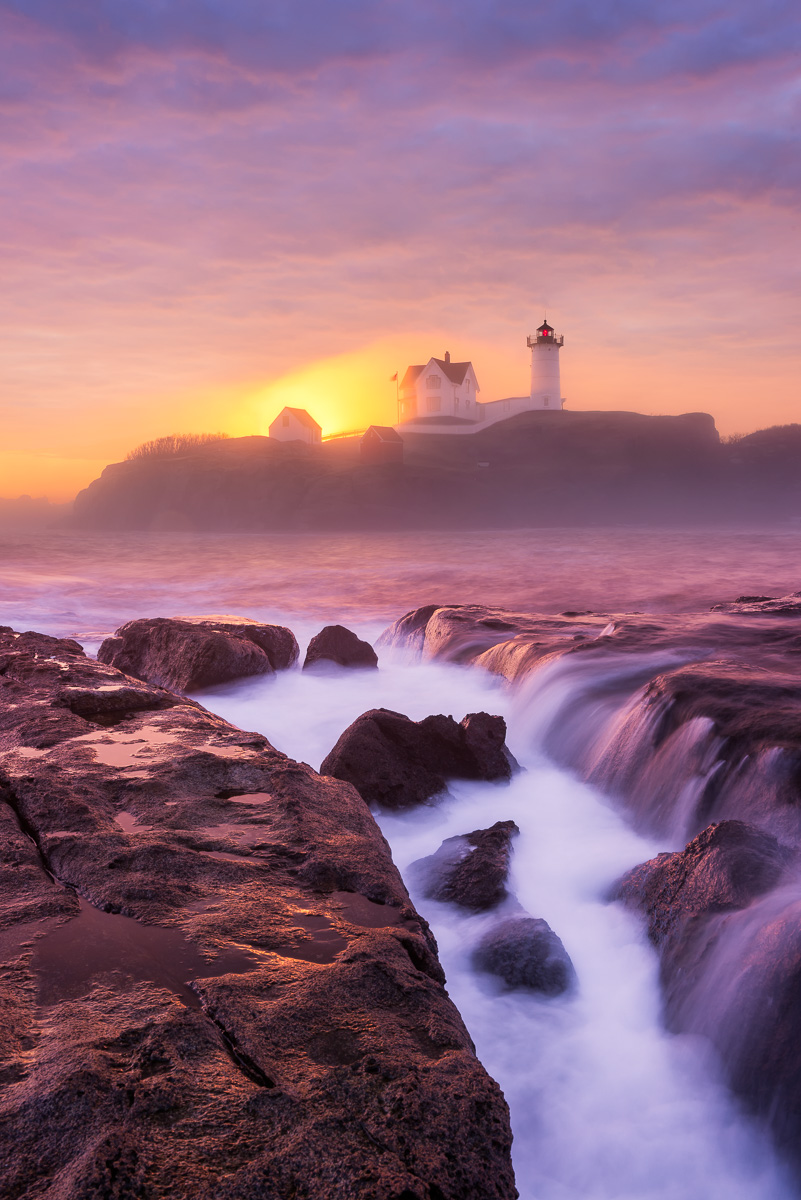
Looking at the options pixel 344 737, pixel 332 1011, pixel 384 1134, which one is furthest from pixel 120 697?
pixel 384 1134

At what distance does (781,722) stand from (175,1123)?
16.2ft

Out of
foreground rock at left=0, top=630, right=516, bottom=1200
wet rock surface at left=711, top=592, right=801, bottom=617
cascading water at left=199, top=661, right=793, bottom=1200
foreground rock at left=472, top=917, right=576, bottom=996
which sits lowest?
cascading water at left=199, top=661, right=793, bottom=1200

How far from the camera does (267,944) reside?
7.97 ft

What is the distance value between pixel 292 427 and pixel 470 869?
67.0 m

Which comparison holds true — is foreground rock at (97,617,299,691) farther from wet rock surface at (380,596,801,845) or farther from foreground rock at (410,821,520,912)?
foreground rock at (410,821,520,912)

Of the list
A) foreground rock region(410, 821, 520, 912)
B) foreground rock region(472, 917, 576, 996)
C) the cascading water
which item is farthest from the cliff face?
foreground rock region(472, 917, 576, 996)

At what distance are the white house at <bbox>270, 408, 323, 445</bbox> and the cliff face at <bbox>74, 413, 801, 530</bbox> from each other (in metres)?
1.87

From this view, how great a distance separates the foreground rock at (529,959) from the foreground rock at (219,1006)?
1044 mm

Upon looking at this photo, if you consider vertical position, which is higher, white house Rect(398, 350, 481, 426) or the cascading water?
white house Rect(398, 350, 481, 426)

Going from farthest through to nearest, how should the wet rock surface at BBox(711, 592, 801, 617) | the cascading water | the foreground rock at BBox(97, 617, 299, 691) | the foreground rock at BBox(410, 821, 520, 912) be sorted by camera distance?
the wet rock surface at BBox(711, 592, 801, 617) < the foreground rock at BBox(97, 617, 299, 691) < the foreground rock at BBox(410, 821, 520, 912) < the cascading water

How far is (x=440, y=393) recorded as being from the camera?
68.9 metres

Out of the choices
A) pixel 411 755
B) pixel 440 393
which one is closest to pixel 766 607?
pixel 411 755

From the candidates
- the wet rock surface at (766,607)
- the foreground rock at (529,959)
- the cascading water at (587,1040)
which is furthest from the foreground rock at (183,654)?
the wet rock surface at (766,607)

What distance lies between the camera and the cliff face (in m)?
60.7
